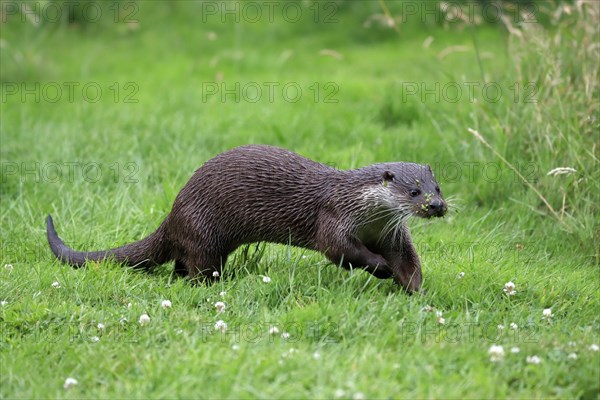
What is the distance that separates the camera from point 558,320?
441cm

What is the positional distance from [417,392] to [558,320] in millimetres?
1179

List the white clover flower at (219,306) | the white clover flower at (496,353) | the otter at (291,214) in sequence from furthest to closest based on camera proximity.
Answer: the otter at (291,214)
the white clover flower at (219,306)
the white clover flower at (496,353)

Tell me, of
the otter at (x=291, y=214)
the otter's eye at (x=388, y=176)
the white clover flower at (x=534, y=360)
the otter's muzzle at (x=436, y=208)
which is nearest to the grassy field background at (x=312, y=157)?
the white clover flower at (x=534, y=360)

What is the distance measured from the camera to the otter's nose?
4.43 meters

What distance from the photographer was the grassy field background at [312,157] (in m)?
3.81

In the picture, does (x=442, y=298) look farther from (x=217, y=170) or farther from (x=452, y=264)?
(x=217, y=170)

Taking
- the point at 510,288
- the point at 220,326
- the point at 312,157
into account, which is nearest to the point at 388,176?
the point at 510,288

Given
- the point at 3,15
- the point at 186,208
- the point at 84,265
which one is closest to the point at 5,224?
the point at 84,265

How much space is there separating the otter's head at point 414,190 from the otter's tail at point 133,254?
54.0 inches

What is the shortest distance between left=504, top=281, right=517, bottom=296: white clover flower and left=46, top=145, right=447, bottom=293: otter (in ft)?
1.53

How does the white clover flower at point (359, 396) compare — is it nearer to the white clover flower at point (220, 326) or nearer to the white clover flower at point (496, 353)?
the white clover flower at point (496, 353)

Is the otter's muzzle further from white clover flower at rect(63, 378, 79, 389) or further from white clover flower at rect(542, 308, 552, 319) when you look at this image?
white clover flower at rect(63, 378, 79, 389)

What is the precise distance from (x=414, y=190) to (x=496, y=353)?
101cm

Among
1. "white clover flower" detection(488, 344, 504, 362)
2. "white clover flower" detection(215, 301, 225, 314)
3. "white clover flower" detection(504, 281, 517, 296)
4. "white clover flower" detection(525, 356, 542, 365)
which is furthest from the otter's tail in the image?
"white clover flower" detection(525, 356, 542, 365)
